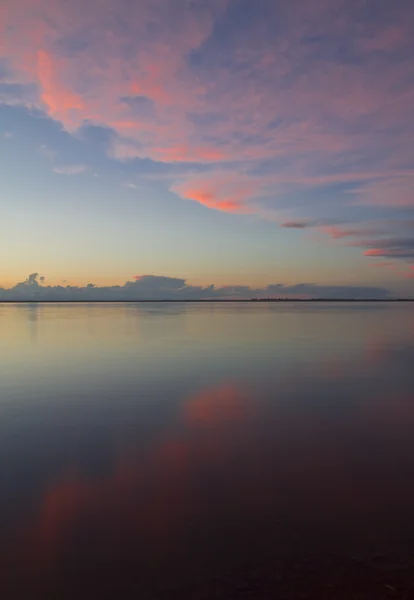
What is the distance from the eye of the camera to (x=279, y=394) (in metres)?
19.9

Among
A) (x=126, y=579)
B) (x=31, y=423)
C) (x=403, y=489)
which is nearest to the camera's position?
(x=126, y=579)

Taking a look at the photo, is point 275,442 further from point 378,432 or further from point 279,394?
point 279,394

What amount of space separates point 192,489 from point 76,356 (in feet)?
84.8

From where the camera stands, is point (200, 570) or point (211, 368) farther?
point (211, 368)

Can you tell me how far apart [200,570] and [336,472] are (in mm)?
5195

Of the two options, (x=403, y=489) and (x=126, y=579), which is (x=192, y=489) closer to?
(x=126, y=579)

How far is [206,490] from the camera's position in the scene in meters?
9.41

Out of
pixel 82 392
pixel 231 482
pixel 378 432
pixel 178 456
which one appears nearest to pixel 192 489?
pixel 231 482

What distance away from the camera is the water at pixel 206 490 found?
249 inches

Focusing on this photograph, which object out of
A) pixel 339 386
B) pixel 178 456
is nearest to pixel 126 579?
pixel 178 456

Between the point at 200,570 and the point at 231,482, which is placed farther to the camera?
the point at 231,482

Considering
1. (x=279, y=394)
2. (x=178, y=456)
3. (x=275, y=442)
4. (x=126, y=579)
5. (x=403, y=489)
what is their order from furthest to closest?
Result: (x=279, y=394) → (x=275, y=442) → (x=178, y=456) → (x=403, y=489) → (x=126, y=579)

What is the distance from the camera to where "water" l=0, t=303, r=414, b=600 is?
6.32 metres

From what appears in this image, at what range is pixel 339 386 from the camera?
21.8 m
